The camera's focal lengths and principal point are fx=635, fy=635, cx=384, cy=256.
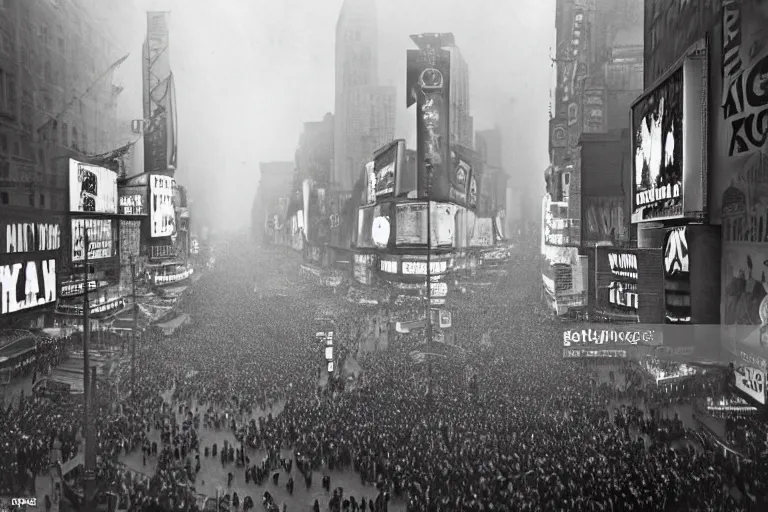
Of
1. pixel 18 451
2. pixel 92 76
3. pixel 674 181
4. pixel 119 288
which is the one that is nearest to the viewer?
pixel 674 181

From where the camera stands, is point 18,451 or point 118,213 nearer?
point 18,451

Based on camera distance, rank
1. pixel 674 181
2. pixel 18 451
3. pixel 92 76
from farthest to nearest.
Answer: pixel 92 76
pixel 18 451
pixel 674 181

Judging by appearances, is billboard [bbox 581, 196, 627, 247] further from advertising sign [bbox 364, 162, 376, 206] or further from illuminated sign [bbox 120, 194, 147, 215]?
illuminated sign [bbox 120, 194, 147, 215]

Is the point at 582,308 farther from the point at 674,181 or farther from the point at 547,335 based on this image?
the point at 674,181

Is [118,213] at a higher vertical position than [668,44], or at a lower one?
lower

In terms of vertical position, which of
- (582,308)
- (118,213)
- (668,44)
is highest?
(668,44)

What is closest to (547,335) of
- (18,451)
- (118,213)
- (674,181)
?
(674,181)

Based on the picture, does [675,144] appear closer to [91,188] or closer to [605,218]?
[605,218]
